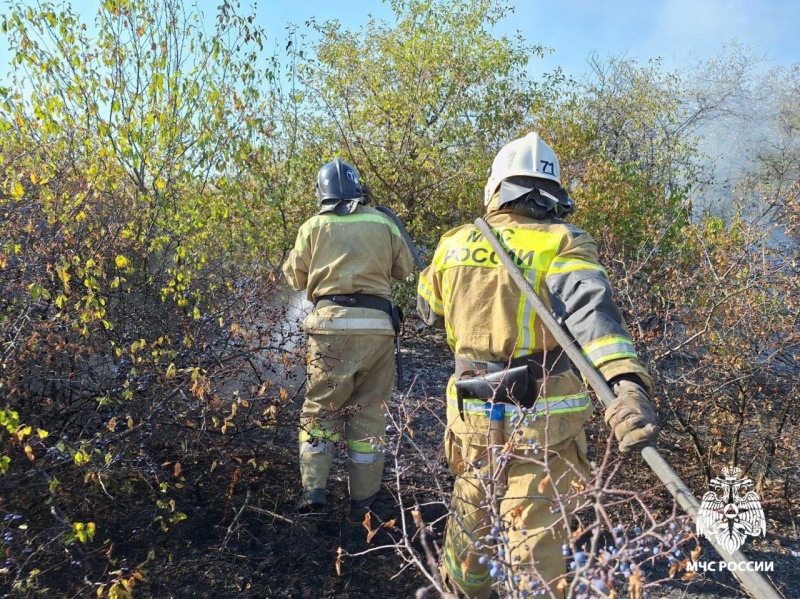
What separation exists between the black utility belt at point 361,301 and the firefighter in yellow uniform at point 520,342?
3.41 feet

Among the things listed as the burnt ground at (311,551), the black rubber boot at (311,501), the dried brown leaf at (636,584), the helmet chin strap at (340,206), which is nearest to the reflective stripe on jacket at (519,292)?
the burnt ground at (311,551)

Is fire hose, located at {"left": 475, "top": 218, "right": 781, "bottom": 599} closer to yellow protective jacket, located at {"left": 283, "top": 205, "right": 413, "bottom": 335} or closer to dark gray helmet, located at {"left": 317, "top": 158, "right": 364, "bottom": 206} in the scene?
yellow protective jacket, located at {"left": 283, "top": 205, "right": 413, "bottom": 335}

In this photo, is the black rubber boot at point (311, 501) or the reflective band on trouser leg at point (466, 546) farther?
the black rubber boot at point (311, 501)

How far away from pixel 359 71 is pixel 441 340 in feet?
9.24

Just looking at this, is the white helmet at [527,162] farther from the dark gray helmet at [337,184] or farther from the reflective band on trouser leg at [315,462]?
the reflective band on trouser leg at [315,462]

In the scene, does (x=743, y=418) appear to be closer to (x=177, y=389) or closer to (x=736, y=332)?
(x=736, y=332)

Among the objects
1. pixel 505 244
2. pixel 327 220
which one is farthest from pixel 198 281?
pixel 505 244

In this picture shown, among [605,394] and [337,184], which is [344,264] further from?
[605,394]

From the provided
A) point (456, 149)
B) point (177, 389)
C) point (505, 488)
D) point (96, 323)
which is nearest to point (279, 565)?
point (177, 389)

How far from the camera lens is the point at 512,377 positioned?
7.57ft

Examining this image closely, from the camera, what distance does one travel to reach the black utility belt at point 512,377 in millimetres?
2307

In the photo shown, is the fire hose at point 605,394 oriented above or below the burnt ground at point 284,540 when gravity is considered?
above

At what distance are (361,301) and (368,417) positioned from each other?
27.4 inches

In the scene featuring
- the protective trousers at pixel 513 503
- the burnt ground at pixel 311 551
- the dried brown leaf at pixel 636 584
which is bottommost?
the burnt ground at pixel 311 551
